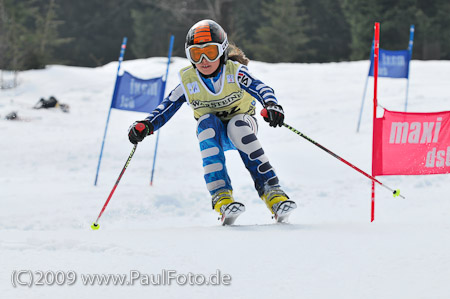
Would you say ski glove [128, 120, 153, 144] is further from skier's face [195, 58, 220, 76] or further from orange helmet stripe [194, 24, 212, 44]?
orange helmet stripe [194, 24, 212, 44]

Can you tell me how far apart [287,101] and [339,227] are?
9.54m

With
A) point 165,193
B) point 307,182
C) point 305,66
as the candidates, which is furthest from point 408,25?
point 165,193

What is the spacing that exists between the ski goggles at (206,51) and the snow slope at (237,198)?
1129 millimetres

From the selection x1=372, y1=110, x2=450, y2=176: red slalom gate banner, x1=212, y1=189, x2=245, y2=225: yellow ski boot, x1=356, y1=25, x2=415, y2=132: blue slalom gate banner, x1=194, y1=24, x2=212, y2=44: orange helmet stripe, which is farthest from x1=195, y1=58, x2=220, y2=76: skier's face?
x1=356, y1=25, x2=415, y2=132: blue slalom gate banner

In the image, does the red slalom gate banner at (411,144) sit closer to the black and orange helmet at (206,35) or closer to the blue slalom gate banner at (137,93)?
the black and orange helmet at (206,35)

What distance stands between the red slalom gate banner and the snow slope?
42 centimetres

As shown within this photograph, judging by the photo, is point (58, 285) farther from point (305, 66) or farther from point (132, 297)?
point (305, 66)

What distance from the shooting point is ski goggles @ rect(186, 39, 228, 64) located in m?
3.47

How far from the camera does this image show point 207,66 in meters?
3.51

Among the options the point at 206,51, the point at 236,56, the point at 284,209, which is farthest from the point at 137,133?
the point at 284,209

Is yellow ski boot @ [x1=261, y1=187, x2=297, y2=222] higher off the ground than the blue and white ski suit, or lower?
lower

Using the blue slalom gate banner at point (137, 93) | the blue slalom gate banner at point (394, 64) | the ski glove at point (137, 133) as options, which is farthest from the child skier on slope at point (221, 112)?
the blue slalom gate banner at point (394, 64)

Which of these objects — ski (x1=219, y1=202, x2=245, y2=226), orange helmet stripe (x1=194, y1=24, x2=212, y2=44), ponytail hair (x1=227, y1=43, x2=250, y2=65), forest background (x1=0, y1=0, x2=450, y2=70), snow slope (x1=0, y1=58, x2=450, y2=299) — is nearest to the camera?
snow slope (x1=0, y1=58, x2=450, y2=299)

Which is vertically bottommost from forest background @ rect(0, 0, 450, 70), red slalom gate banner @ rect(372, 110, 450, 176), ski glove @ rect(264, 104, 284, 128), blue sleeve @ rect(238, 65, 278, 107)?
red slalom gate banner @ rect(372, 110, 450, 176)
